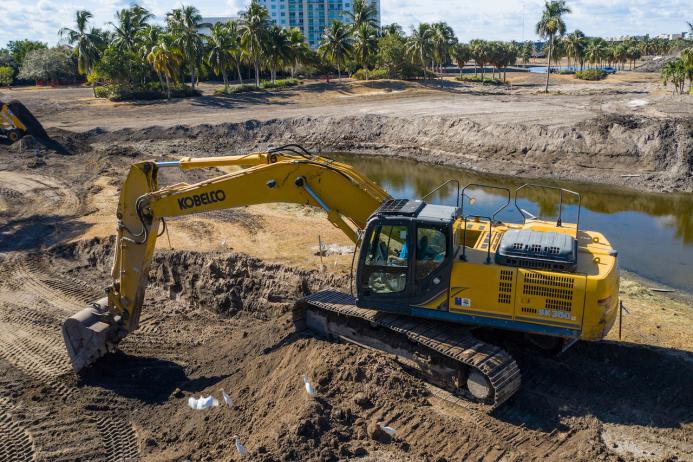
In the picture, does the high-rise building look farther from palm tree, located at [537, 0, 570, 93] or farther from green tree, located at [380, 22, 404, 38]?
palm tree, located at [537, 0, 570, 93]

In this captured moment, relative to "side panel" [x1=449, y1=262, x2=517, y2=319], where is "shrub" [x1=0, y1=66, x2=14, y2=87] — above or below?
above

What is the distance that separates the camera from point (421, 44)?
201 ft

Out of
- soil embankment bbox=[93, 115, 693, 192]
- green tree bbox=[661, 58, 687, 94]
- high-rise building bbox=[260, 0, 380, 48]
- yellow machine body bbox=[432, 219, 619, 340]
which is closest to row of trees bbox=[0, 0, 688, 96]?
green tree bbox=[661, 58, 687, 94]

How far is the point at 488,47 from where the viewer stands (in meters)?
72.8

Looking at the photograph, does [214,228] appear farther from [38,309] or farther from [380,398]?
→ [380,398]

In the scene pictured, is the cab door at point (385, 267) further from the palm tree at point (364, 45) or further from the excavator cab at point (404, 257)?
the palm tree at point (364, 45)

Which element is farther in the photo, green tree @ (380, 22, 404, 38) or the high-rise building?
the high-rise building

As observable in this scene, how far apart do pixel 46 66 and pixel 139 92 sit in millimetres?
→ 27785


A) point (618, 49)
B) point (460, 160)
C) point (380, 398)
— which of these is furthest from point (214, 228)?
point (618, 49)

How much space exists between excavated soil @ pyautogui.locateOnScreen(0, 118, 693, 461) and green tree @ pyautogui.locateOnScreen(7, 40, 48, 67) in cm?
7750

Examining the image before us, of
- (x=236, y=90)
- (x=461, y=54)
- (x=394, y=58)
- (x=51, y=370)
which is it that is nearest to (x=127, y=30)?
(x=236, y=90)

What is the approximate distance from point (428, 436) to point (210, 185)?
5417 mm

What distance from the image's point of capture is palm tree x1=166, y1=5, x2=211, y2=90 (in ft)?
168

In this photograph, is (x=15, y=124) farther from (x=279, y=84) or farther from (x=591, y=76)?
(x=591, y=76)
